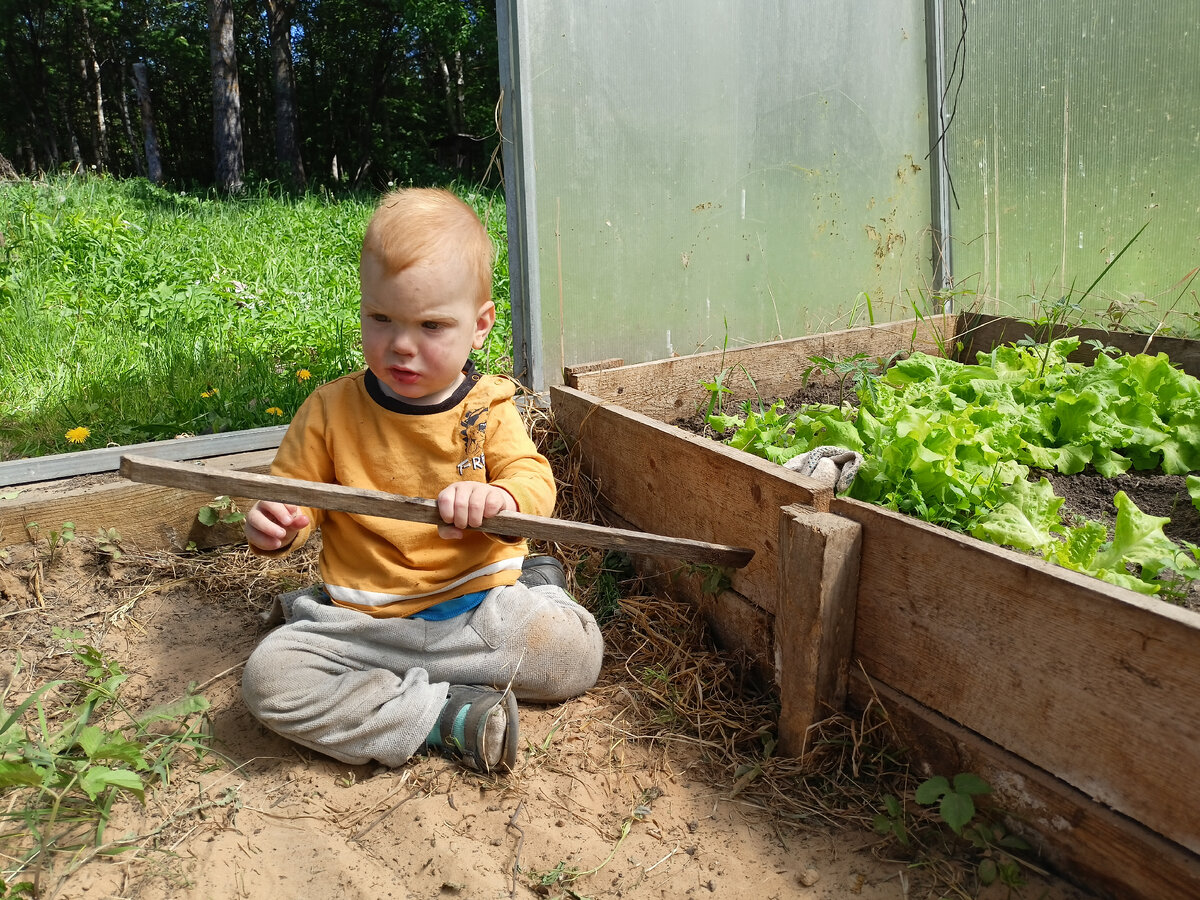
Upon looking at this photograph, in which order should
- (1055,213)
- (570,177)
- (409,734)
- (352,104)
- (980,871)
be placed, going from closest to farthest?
(980,871), (409,734), (570,177), (1055,213), (352,104)

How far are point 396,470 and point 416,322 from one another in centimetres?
34

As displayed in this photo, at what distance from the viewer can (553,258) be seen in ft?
9.52

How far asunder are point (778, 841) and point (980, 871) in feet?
1.12

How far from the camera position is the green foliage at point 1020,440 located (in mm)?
1650

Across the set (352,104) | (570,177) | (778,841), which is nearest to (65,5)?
(352,104)

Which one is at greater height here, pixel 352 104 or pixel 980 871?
pixel 352 104

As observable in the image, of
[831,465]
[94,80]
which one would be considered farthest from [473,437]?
[94,80]

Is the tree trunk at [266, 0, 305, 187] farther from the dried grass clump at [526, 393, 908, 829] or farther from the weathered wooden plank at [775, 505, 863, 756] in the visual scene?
the weathered wooden plank at [775, 505, 863, 756]

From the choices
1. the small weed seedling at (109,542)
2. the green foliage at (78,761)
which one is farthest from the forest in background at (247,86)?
the green foliage at (78,761)

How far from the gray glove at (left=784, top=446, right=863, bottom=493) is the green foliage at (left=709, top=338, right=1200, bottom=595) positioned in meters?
0.03

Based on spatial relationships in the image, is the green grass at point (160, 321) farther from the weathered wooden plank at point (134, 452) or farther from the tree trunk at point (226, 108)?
the tree trunk at point (226, 108)

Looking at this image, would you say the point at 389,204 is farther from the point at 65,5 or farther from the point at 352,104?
the point at 65,5

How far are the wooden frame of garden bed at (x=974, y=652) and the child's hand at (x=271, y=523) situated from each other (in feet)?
2.99

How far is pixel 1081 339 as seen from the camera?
122 inches
